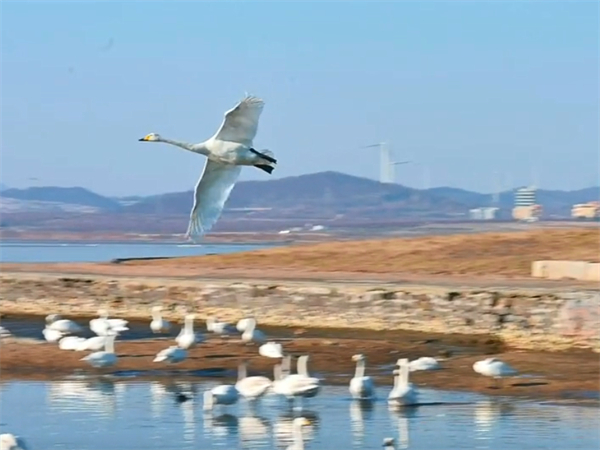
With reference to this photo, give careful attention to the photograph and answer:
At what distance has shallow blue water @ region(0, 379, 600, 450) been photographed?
54.0 feet

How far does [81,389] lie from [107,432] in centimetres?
347

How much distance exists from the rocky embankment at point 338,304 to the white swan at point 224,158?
31.3ft

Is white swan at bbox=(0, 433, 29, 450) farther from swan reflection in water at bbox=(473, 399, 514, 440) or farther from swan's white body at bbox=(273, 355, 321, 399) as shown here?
swan reflection in water at bbox=(473, 399, 514, 440)

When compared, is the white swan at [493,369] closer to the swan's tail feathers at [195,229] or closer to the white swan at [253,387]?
the white swan at [253,387]

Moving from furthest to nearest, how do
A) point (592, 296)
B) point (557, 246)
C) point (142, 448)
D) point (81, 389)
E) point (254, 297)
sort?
point (557, 246) → point (254, 297) → point (592, 296) → point (81, 389) → point (142, 448)

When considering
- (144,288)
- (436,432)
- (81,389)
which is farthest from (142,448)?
Answer: (144,288)

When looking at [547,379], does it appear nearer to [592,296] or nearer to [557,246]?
[592,296]

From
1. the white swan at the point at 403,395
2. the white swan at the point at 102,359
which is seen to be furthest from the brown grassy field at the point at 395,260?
the white swan at the point at 403,395

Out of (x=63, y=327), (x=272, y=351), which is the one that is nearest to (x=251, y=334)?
(x=272, y=351)

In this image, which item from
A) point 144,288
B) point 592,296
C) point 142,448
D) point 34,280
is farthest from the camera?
point 34,280

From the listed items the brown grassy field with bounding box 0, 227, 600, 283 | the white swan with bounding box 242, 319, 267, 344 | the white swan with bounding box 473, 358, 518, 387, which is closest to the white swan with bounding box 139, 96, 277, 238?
the white swan with bounding box 473, 358, 518, 387

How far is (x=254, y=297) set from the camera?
30.0 m

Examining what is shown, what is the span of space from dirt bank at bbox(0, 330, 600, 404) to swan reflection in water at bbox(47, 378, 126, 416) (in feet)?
3.33

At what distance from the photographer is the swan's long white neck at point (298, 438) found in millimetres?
15516
